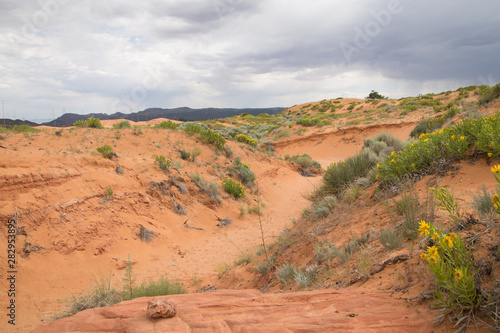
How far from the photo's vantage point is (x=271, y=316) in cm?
245

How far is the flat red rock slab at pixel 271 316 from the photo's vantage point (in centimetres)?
221

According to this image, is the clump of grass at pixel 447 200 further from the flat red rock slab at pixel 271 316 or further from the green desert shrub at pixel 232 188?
the green desert shrub at pixel 232 188

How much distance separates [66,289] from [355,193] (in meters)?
6.42

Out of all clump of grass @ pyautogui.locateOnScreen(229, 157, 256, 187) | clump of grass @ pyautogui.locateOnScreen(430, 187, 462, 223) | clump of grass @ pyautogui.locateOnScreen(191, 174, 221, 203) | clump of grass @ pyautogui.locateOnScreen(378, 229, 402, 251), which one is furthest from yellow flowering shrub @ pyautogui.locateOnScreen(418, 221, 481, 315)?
clump of grass @ pyautogui.locateOnScreen(229, 157, 256, 187)

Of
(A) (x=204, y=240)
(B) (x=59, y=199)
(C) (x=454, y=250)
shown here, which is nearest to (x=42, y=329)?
(C) (x=454, y=250)

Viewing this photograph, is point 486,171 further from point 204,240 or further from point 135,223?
point 135,223

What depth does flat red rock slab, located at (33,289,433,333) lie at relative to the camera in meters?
2.21

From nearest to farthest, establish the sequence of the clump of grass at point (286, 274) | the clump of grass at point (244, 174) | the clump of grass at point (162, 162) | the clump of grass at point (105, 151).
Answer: the clump of grass at point (286, 274) → the clump of grass at point (105, 151) → the clump of grass at point (162, 162) → the clump of grass at point (244, 174)

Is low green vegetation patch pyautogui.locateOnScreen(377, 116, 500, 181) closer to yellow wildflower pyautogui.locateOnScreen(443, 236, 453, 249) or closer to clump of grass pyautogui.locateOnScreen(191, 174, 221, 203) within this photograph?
yellow wildflower pyautogui.locateOnScreen(443, 236, 453, 249)

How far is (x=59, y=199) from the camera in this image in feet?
24.9

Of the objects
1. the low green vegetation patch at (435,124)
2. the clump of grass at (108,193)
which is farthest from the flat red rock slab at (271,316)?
the low green vegetation patch at (435,124)

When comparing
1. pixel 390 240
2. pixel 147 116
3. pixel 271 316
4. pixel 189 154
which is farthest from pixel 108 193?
pixel 147 116

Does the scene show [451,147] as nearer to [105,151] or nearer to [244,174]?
[105,151]

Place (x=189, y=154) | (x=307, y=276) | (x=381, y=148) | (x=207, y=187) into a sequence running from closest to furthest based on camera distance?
(x=307, y=276)
(x=381, y=148)
(x=207, y=187)
(x=189, y=154)
